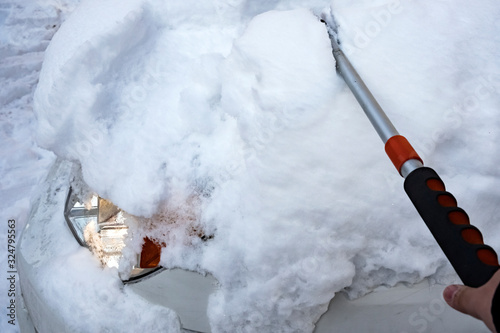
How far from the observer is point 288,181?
4.21 ft

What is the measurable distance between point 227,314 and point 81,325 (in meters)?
0.54

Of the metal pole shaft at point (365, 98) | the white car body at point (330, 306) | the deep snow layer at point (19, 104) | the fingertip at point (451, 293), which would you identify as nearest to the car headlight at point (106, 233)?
the white car body at point (330, 306)

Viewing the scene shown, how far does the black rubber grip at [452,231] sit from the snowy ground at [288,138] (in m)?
0.37

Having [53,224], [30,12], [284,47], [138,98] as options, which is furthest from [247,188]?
[30,12]

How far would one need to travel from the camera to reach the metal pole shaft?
1.13 m

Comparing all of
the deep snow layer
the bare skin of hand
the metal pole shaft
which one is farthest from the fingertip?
the deep snow layer

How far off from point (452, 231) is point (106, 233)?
120 centimetres

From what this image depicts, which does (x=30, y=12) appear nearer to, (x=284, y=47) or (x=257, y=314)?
(x=284, y=47)

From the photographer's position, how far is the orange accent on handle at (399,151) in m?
0.99

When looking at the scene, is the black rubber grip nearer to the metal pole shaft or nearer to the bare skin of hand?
the bare skin of hand

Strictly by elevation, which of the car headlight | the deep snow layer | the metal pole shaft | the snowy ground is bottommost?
the deep snow layer

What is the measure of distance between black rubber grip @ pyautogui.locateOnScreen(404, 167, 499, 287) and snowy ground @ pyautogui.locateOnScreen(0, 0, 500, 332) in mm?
373

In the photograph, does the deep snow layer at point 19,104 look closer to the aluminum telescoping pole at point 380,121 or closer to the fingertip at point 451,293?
the aluminum telescoping pole at point 380,121

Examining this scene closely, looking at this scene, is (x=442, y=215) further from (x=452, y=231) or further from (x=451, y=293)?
(x=451, y=293)
